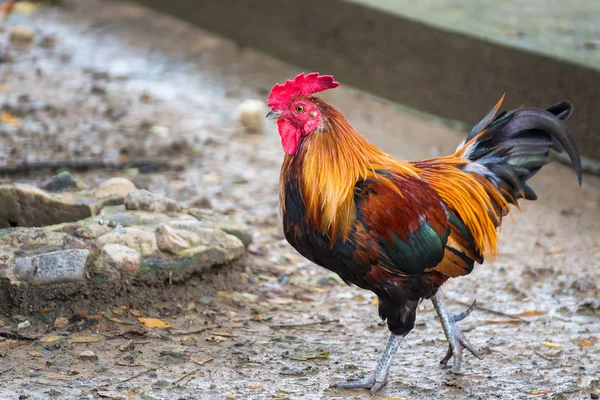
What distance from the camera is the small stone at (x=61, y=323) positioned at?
159 inches

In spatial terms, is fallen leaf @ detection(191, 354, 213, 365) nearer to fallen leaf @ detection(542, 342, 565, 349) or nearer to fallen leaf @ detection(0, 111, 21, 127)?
fallen leaf @ detection(542, 342, 565, 349)

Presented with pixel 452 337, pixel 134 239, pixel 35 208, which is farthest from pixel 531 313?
pixel 35 208

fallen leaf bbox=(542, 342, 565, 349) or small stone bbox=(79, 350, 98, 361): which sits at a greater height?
fallen leaf bbox=(542, 342, 565, 349)

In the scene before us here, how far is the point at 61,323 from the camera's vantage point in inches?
160

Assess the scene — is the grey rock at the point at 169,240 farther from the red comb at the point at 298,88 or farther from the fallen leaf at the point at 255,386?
the red comb at the point at 298,88

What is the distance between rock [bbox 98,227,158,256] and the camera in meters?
4.30

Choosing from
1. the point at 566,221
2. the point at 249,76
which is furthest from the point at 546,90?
the point at 249,76

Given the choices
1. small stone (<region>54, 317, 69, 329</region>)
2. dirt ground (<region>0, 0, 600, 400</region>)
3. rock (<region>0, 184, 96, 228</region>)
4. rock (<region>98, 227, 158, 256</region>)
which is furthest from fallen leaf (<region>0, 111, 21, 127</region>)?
small stone (<region>54, 317, 69, 329</region>)

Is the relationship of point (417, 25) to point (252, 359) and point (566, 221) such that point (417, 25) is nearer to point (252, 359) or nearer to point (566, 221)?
point (566, 221)

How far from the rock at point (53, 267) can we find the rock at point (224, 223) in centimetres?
86

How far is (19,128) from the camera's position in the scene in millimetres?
6957

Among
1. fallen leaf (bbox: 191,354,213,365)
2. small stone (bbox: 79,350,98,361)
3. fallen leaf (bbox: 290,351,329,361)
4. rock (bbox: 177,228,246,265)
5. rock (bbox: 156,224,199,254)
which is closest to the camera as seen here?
small stone (bbox: 79,350,98,361)

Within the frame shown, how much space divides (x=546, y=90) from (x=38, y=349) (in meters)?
4.69

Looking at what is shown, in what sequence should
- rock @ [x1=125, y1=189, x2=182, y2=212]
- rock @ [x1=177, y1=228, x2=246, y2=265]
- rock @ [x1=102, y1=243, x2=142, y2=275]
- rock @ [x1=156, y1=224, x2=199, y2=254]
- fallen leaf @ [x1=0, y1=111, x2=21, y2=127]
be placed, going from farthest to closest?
fallen leaf @ [x1=0, y1=111, x2=21, y2=127] → rock @ [x1=125, y1=189, x2=182, y2=212] → rock @ [x1=177, y1=228, x2=246, y2=265] → rock @ [x1=156, y1=224, x2=199, y2=254] → rock @ [x1=102, y1=243, x2=142, y2=275]
